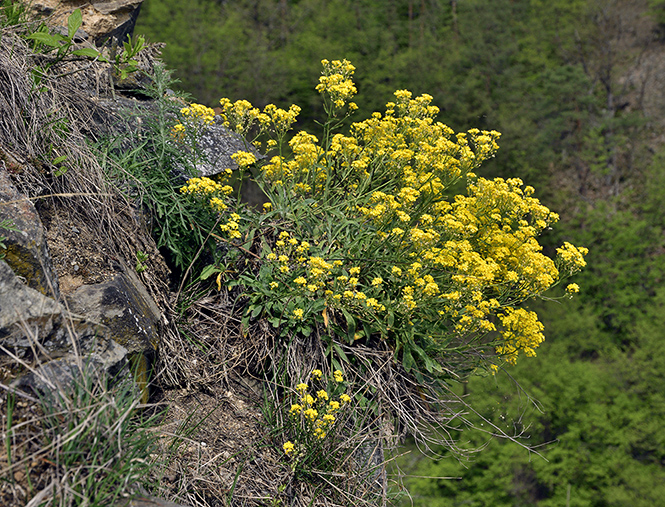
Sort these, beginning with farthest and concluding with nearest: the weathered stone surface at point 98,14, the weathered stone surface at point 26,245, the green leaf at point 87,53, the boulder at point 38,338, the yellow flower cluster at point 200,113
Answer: the weathered stone surface at point 98,14
the yellow flower cluster at point 200,113
the green leaf at point 87,53
the weathered stone surface at point 26,245
the boulder at point 38,338

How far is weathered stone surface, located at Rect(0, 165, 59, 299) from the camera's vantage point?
195cm

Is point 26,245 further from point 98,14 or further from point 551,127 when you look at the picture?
point 551,127

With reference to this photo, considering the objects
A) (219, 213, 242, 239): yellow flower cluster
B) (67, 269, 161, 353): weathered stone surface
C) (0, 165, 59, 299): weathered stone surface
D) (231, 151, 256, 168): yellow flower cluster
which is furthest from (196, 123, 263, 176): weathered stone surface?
(0, 165, 59, 299): weathered stone surface

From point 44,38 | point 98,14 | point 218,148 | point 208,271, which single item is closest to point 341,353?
point 208,271

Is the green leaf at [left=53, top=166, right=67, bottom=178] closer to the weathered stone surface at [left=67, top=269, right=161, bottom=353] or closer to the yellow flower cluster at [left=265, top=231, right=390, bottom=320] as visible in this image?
the weathered stone surface at [left=67, top=269, right=161, bottom=353]

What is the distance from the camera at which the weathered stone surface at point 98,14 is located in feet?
12.3

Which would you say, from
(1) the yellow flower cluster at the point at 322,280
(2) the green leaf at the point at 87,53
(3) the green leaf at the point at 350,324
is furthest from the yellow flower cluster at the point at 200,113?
(3) the green leaf at the point at 350,324

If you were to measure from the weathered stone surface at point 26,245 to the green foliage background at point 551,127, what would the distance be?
16.0 meters

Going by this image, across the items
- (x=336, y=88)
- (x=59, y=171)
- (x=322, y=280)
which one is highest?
(x=336, y=88)

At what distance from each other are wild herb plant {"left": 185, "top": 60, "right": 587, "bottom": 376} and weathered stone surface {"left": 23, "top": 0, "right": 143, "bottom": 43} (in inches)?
60.3

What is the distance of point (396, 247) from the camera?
2.99 meters

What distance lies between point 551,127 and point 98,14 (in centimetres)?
2535

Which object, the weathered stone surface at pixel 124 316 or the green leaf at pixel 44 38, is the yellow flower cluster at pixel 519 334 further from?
the green leaf at pixel 44 38

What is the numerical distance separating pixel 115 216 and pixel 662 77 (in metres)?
33.1
